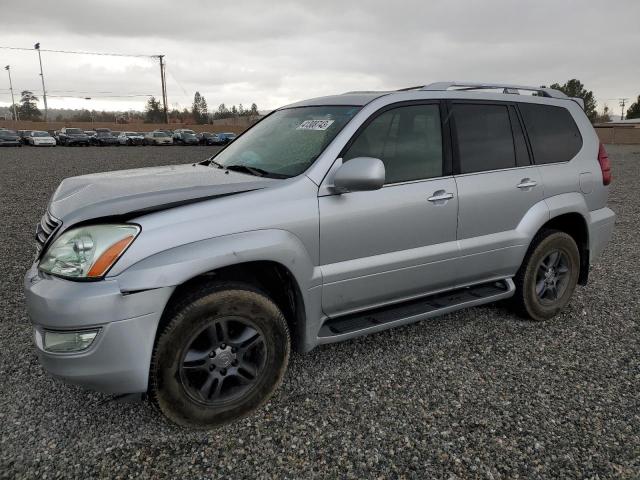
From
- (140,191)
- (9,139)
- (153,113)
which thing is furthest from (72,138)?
(153,113)

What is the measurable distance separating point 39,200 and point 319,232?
353 inches

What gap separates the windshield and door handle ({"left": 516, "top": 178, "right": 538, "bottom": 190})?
4.69 ft

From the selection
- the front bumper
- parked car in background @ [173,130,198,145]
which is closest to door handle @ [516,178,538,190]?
the front bumper

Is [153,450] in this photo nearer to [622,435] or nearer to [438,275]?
[438,275]

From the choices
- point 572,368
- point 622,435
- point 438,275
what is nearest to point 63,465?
point 438,275

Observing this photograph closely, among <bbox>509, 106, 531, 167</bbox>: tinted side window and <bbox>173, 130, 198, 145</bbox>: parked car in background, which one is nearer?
<bbox>509, 106, 531, 167</bbox>: tinted side window

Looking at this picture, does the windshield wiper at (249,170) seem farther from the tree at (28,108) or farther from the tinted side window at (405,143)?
the tree at (28,108)

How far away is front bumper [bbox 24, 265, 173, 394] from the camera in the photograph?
7.24ft

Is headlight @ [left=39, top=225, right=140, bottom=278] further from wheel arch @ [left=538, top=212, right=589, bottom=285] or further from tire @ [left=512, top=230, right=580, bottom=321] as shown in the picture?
wheel arch @ [left=538, top=212, right=589, bottom=285]

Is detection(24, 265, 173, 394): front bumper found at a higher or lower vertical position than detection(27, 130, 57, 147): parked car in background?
lower

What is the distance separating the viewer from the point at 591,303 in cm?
452

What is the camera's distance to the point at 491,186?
349 cm

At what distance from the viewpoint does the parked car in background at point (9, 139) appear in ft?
103

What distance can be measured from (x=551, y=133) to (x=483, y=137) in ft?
2.59
